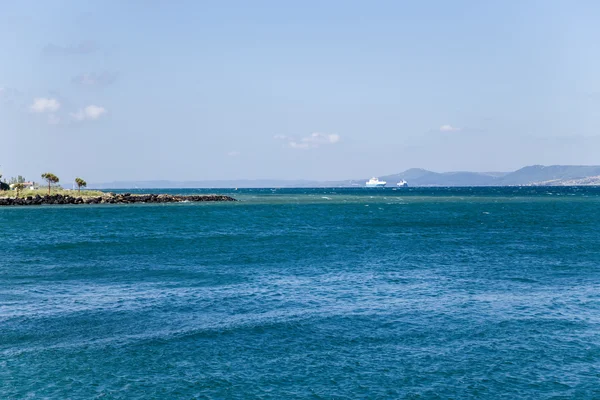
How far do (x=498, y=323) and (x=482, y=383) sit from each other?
9.07 metres

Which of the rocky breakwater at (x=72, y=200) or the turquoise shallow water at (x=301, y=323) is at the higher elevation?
the rocky breakwater at (x=72, y=200)

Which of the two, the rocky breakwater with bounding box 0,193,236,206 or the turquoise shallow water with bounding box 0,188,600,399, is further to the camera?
the rocky breakwater with bounding box 0,193,236,206

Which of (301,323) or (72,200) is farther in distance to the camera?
(72,200)

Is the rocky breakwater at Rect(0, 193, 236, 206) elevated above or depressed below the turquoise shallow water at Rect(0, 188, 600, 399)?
above

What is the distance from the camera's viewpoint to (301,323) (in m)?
30.1

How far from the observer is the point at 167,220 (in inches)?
4220

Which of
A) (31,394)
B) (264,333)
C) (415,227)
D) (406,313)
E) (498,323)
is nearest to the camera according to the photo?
(31,394)

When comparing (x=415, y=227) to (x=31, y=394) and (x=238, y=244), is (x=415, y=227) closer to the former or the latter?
(x=238, y=244)

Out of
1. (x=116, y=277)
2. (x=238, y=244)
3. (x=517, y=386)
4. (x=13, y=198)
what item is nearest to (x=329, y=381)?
(x=517, y=386)

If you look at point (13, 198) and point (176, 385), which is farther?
point (13, 198)

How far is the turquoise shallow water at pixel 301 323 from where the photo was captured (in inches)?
862

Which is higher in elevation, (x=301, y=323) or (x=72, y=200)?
(x=72, y=200)

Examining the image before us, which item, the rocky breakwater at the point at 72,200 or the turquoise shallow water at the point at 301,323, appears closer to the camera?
the turquoise shallow water at the point at 301,323

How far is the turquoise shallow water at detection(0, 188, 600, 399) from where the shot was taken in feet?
71.9
